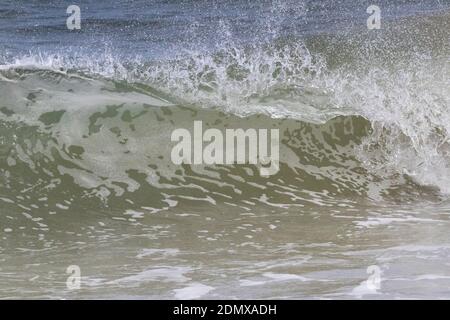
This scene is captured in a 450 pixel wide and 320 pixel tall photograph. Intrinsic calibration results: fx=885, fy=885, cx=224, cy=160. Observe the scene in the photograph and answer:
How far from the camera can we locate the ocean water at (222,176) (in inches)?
172

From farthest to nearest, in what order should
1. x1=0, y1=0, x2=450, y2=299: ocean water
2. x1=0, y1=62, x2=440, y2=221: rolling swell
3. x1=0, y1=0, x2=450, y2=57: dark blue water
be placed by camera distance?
x1=0, y1=0, x2=450, y2=57: dark blue water
x1=0, y1=62, x2=440, y2=221: rolling swell
x1=0, y1=0, x2=450, y2=299: ocean water

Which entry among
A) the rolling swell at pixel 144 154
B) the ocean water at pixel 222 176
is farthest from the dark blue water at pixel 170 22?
the rolling swell at pixel 144 154

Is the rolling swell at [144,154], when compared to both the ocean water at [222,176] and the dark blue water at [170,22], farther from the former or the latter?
the dark blue water at [170,22]

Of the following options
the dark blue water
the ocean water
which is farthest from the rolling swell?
the dark blue water

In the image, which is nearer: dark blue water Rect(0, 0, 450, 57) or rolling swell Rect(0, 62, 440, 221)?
rolling swell Rect(0, 62, 440, 221)

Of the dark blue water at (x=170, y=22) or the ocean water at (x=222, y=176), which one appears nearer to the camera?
the ocean water at (x=222, y=176)

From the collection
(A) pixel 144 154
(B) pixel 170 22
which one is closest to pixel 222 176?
(A) pixel 144 154

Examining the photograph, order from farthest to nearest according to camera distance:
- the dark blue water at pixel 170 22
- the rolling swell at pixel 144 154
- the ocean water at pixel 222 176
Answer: the dark blue water at pixel 170 22 < the rolling swell at pixel 144 154 < the ocean water at pixel 222 176

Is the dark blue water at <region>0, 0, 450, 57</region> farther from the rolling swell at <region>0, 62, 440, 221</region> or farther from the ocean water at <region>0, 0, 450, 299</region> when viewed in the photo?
the rolling swell at <region>0, 62, 440, 221</region>

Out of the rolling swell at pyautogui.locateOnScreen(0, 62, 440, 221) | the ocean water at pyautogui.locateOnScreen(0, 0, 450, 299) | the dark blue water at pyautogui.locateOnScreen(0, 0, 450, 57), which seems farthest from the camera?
the dark blue water at pyautogui.locateOnScreen(0, 0, 450, 57)

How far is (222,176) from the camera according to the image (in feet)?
21.1

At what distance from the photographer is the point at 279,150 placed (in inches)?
267

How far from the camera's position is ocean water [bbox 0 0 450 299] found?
14.4ft
